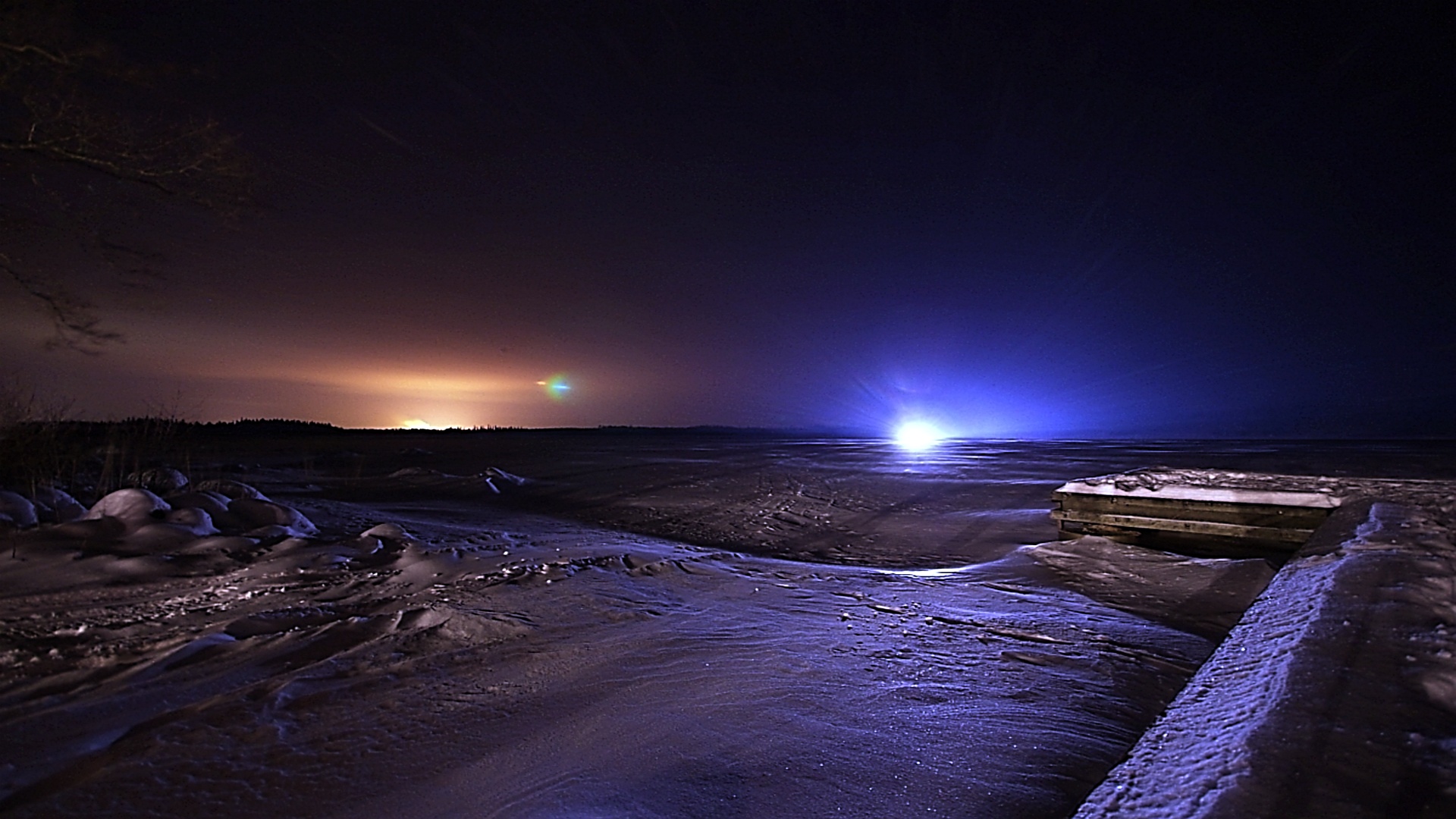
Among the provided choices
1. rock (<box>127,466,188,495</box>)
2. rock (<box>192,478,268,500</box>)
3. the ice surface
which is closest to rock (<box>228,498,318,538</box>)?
rock (<box>192,478,268,500</box>)

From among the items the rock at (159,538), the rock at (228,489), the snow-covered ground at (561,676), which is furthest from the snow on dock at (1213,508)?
the rock at (228,489)

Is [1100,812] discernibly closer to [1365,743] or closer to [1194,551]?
[1365,743]

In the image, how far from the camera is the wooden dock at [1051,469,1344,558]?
5699mm

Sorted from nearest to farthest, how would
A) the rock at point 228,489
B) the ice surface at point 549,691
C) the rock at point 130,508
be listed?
the ice surface at point 549,691, the rock at point 130,508, the rock at point 228,489

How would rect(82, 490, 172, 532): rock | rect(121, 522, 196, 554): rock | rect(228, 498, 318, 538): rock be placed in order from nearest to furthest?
rect(121, 522, 196, 554): rock → rect(82, 490, 172, 532): rock → rect(228, 498, 318, 538): rock

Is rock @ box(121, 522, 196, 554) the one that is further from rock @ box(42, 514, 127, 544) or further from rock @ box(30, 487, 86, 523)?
rock @ box(30, 487, 86, 523)

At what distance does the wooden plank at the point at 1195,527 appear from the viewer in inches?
224

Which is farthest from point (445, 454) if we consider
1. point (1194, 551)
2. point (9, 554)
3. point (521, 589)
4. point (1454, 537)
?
point (1454, 537)

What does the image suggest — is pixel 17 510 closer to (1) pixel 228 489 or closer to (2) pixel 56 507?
(2) pixel 56 507

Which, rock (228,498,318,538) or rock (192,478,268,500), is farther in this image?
rock (192,478,268,500)

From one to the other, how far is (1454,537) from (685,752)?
175 inches

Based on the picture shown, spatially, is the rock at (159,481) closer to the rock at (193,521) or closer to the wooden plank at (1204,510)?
the rock at (193,521)

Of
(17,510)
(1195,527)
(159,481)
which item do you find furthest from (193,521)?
(1195,527)

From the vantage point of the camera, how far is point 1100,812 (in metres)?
1.34
